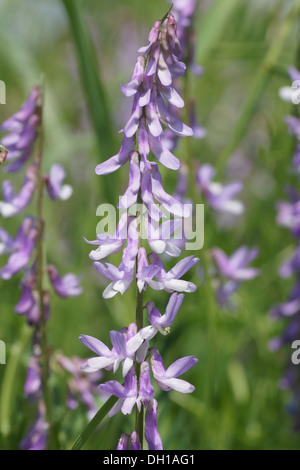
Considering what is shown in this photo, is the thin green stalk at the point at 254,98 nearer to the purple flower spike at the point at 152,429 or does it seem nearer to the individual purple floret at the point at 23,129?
the individual purple floret at the point at 23,129

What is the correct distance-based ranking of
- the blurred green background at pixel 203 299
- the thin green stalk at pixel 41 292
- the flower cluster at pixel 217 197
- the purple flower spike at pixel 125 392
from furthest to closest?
the flower cluster at pixel 217 197 → the blurred green background at pixel 203 299 → the thin green stalk at pixel 41 292 → the purple flower spike at pixel 125 392

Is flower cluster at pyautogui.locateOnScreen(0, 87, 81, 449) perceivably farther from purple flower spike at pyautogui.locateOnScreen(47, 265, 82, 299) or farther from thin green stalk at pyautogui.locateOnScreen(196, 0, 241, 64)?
thin green stalk at pyautogui.locateOnScreen(196, 0, 241, 64)

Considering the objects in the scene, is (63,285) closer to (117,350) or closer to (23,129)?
(23,129)

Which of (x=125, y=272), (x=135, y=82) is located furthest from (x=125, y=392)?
(x=135, y=82)

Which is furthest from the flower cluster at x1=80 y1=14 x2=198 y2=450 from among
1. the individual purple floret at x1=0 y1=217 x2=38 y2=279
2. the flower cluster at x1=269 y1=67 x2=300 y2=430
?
the flower cluster at x1=269 y1=67 x2=300 y2=430

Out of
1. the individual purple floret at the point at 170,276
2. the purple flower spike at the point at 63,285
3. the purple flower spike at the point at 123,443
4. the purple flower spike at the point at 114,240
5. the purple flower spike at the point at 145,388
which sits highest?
the purple flower spike at the point at 114,240

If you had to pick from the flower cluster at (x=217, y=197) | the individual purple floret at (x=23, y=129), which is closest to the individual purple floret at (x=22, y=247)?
the individual purple floret at (x=23, y=129)

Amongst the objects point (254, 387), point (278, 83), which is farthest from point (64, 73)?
point (254, 387)
